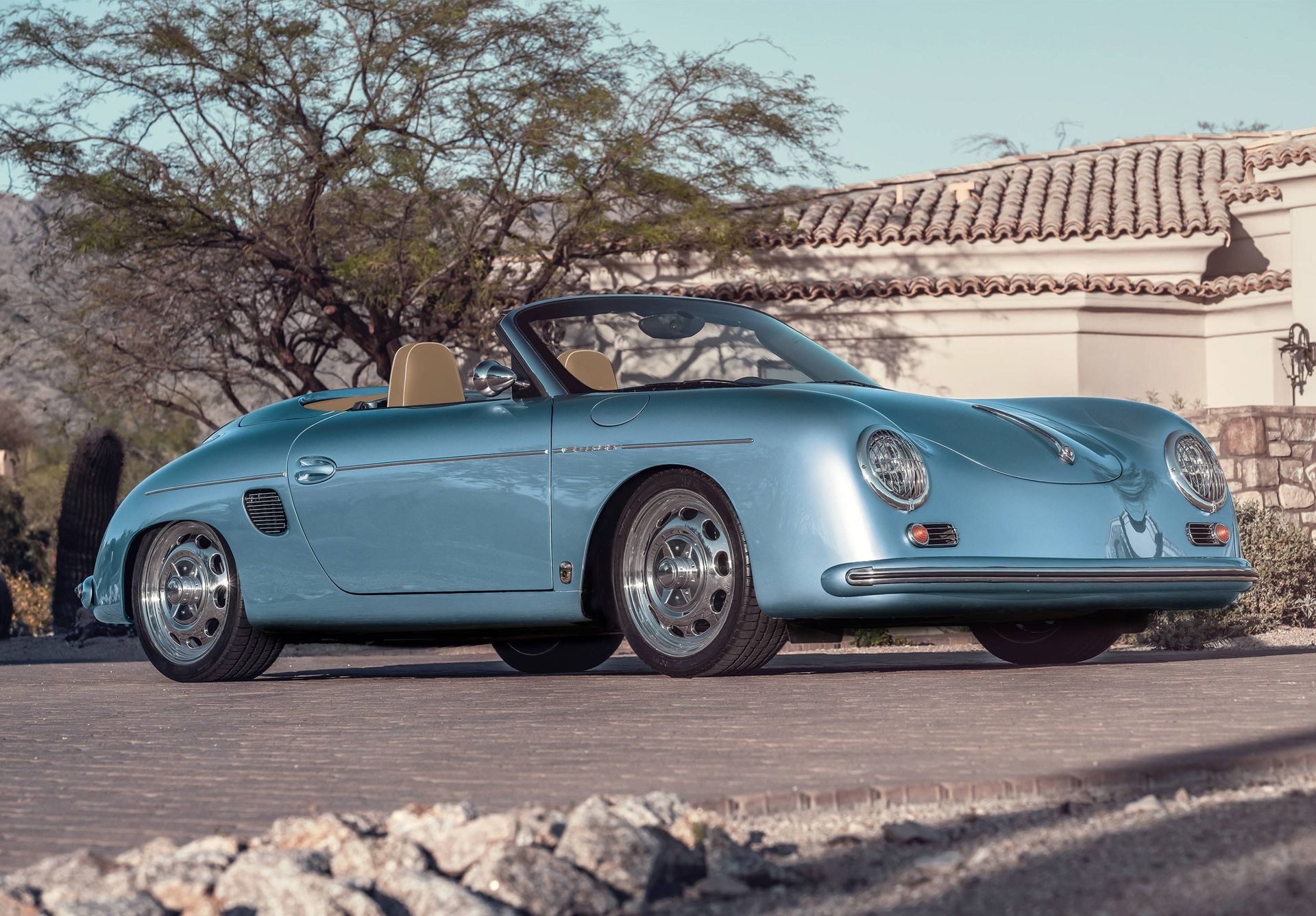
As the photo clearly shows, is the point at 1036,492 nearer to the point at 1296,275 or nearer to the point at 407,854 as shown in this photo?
the point at 407,854

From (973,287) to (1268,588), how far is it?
10604 mm

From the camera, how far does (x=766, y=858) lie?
3.15 metres

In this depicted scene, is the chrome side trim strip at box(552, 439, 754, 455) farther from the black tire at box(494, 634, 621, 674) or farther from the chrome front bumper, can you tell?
the black tire at box(494, 634, 621, 674)

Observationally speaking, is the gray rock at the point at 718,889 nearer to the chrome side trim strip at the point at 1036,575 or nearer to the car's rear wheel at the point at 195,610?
the chrome side trim strip at the point at 1036,575

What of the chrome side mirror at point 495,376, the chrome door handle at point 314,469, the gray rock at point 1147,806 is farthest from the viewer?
the chrome door handle at point 314,469

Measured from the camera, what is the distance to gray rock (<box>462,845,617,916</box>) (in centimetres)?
292

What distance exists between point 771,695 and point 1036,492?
121 cm

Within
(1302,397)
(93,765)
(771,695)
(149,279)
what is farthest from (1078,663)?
(149,279)

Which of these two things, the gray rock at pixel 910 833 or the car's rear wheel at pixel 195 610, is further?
the car's rear wheel at pixel 195 610

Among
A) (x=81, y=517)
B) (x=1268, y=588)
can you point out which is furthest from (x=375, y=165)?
(x=1268, y=588)

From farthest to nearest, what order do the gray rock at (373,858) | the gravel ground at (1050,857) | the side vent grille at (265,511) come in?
1. the side vent grille at (265,511)
2. the gray rock at (373,858)
3. the gravel ground at (1050,857)

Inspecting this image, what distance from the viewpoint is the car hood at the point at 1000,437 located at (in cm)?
618

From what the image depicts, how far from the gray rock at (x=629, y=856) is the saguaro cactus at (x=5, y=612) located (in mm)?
14751

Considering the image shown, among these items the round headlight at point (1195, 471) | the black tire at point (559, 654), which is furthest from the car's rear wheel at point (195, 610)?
the round headlight at point (1195, 471)
